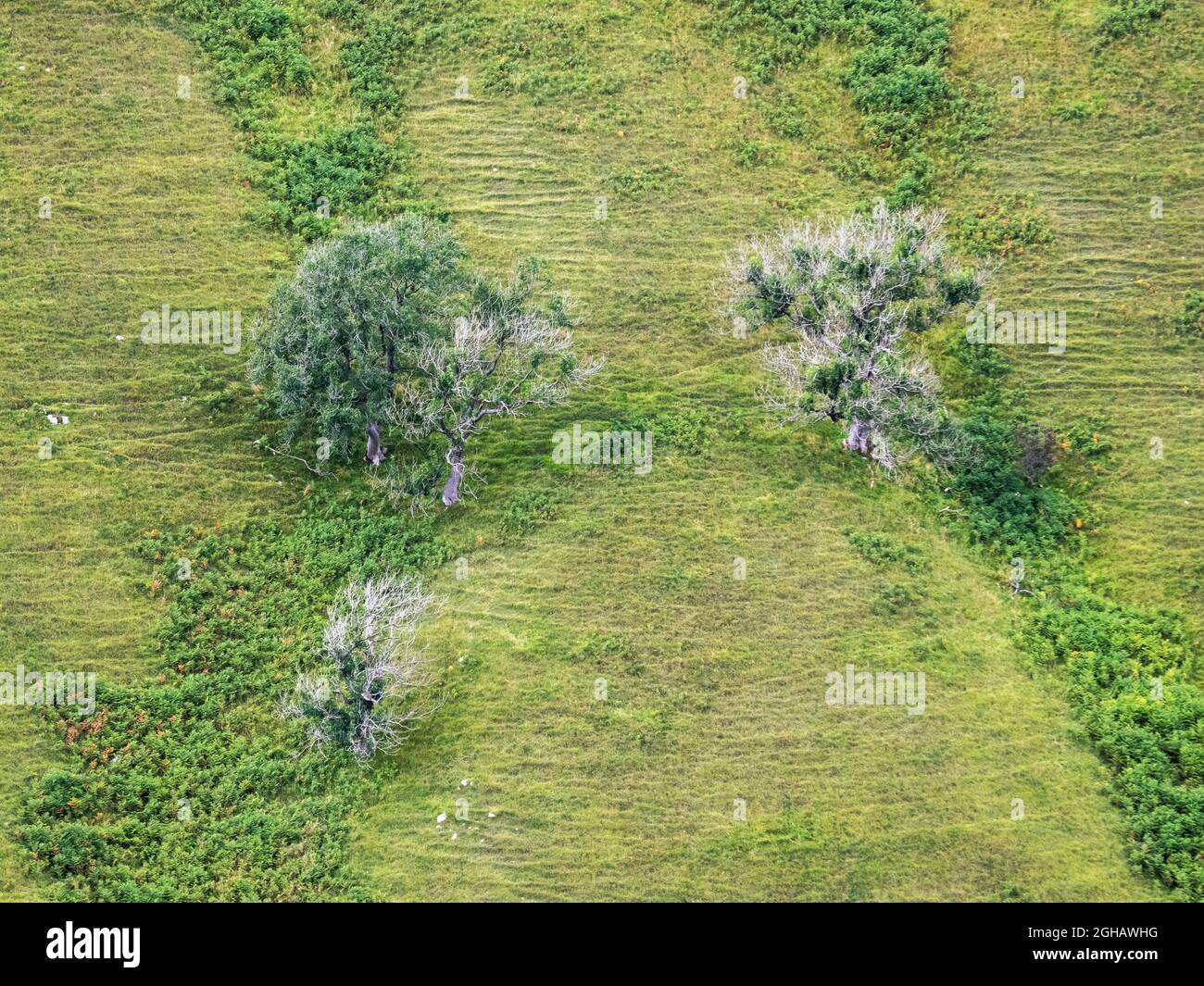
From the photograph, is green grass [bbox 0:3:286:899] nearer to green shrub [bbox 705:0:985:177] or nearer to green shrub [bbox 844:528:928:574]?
green shrub [bbox 844:528:928:574]

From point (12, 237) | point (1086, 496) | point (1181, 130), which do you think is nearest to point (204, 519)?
point (12, 237)

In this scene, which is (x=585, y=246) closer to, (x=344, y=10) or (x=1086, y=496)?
(x=344, y=10)

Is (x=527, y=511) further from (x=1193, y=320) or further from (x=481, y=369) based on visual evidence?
(x=1193, y=320)

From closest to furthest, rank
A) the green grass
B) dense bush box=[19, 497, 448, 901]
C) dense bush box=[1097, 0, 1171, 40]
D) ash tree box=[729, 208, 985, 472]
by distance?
dense bush box=[19, 497, 448, 901]
the green grass
ash tree box=[729, 208, 985, 472]
dense bush box=[1097, 0, 1171, 40]

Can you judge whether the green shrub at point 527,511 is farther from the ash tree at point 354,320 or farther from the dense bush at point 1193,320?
the dense bush at point 1193,320

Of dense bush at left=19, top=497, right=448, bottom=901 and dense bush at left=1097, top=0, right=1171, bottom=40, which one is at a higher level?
dense bush at left=1097, top=0, right=1171, bottom=40

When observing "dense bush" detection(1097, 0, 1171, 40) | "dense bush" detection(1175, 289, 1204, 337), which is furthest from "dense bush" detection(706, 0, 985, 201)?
"dense bush" detection(1175, 289, 1204, 337)

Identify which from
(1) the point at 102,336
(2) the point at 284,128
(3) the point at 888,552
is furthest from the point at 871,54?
(1) the point at 102,336
